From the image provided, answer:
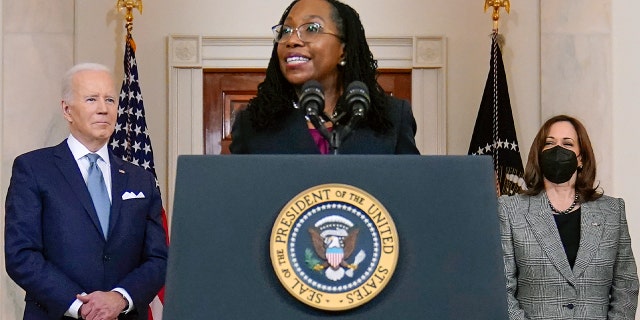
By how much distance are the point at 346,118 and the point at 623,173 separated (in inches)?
139

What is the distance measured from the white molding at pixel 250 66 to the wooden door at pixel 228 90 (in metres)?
0.09

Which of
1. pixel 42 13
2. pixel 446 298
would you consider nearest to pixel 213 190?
pixel 446 298

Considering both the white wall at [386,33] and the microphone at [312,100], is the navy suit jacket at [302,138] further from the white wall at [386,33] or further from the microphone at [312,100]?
the white wall at [386,33]

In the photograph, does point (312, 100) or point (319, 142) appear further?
point (319, 142)

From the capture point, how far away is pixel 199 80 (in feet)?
23.4

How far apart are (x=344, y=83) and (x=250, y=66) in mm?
4347

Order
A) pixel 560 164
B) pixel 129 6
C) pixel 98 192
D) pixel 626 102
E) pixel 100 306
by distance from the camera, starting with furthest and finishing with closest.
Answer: pixel 129 6 → pixel 626 102 → pixel 560 164 → pixel 98 192 → pixel 100 306

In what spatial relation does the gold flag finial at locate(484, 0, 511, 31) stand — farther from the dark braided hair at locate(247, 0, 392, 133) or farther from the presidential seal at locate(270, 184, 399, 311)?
the presidential seal at locate(270, 184, 399, 311)

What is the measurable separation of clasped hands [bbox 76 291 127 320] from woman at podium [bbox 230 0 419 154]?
0.98m

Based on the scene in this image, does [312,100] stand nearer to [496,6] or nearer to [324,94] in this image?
[324,94]

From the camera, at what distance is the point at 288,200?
2080mm

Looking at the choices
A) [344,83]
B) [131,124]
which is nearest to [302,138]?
[344,83]

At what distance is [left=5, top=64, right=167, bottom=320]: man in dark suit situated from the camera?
3.46 metres

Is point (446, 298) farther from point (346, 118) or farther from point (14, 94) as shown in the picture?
point (14, 94)
